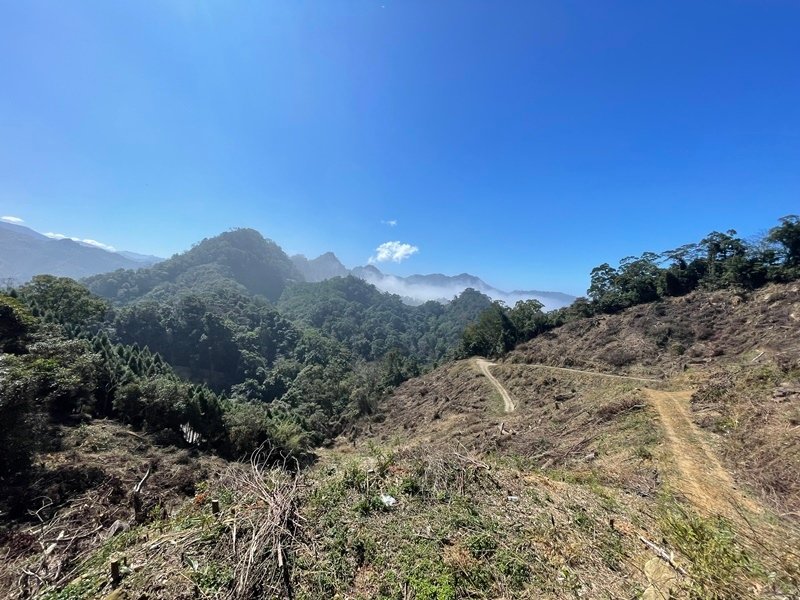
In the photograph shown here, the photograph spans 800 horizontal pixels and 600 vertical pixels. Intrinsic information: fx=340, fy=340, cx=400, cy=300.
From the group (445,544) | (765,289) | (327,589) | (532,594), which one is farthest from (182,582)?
(765,289)

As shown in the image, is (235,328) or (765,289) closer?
(765,289)

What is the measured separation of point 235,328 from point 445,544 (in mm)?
108442

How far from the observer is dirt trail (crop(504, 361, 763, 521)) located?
7.67 meters

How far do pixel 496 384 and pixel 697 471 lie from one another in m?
26.2

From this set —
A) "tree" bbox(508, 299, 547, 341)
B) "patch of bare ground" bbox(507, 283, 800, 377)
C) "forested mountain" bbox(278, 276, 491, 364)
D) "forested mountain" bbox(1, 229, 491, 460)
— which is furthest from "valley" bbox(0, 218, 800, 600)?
"forested mountain" bbox(278, 276, 491, 364)

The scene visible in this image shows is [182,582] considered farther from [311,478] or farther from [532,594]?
[532,594]

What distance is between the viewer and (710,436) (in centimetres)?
1173

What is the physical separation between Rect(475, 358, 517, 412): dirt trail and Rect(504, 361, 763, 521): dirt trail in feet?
45.4

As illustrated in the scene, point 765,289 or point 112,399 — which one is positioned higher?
point 765,289

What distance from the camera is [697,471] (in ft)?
30.8

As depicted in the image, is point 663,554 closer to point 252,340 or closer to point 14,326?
point 14,326

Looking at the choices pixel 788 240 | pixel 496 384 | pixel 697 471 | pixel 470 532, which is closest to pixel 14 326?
pixel 470 532

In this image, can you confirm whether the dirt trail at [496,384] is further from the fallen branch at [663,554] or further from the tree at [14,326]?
the tree at [14,326]

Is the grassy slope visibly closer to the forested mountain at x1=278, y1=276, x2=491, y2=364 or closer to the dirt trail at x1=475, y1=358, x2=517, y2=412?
the dirt trail at x1=475, y1=358, x2=517, y2=412
